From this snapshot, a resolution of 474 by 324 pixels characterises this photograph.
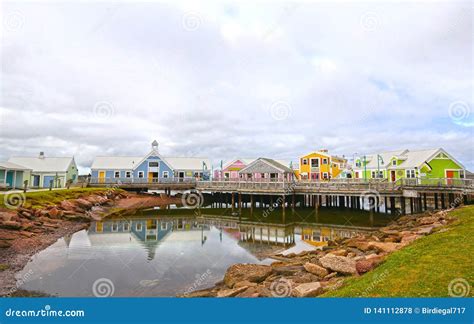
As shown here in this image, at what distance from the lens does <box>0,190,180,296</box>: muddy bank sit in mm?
14211

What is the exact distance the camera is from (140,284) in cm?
1259

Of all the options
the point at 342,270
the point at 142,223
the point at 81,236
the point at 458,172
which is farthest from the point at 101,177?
the point at 458,172

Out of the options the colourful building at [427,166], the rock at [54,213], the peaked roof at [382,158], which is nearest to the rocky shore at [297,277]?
the rock at [54,213]

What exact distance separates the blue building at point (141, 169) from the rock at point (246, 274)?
129 ft

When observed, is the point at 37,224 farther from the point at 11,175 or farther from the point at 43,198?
the point at 11,175

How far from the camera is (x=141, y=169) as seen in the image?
174ft

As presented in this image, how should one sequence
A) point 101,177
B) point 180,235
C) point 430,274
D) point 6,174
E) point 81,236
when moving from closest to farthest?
point 430,274 < point 81,236 < point 180,235 < point 6,174 < point 101,177

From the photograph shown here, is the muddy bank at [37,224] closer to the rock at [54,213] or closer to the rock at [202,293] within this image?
the rock at [54,213]

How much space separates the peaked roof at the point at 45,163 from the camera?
160 feet

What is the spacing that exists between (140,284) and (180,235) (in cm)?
1131

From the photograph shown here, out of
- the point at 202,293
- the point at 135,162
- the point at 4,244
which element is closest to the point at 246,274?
the point at 202,293

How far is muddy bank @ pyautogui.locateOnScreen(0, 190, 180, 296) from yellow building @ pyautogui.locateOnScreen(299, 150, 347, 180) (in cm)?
2544

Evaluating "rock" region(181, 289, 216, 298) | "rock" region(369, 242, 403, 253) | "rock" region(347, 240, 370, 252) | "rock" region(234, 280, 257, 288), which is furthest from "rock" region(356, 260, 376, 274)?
"rock" region(181, 289, 216, 298)

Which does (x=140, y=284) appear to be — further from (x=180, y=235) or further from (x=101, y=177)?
(x=101, y=177)
